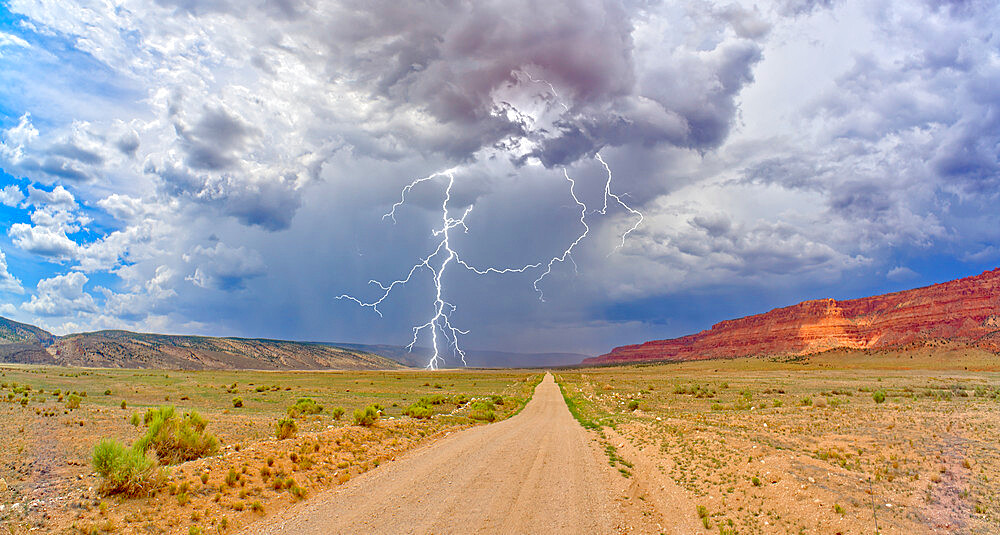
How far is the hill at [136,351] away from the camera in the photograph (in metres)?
126

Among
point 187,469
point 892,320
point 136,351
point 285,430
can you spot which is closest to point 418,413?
point 285,430

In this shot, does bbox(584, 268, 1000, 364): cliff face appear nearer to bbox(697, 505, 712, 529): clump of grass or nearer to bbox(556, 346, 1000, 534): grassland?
bbox(556, 346, 1000, 534): grassland

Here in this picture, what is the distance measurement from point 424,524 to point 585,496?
14.6ft

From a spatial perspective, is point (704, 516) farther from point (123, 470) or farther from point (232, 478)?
point (123, 470)

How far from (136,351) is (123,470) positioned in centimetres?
16317

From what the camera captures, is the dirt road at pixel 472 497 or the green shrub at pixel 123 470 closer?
the dirt road at pixel 472 497

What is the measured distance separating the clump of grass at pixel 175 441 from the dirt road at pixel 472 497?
5.62 metres

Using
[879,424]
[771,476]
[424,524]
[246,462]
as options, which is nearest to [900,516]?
[771,476]

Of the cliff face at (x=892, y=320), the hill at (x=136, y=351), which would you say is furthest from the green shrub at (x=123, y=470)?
the hill at (x=136, y=351)

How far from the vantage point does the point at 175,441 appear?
15352mm

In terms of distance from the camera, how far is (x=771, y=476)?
13156 mm

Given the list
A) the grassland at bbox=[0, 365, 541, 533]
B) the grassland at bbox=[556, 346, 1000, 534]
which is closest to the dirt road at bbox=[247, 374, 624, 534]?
the grassland at bbox=[0, 365, 541, 533]

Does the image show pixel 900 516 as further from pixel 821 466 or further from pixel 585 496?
pixel 585 496

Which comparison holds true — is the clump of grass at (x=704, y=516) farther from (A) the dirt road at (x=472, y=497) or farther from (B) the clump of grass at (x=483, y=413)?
(B) the clump of grass at (x=483, y=413)
